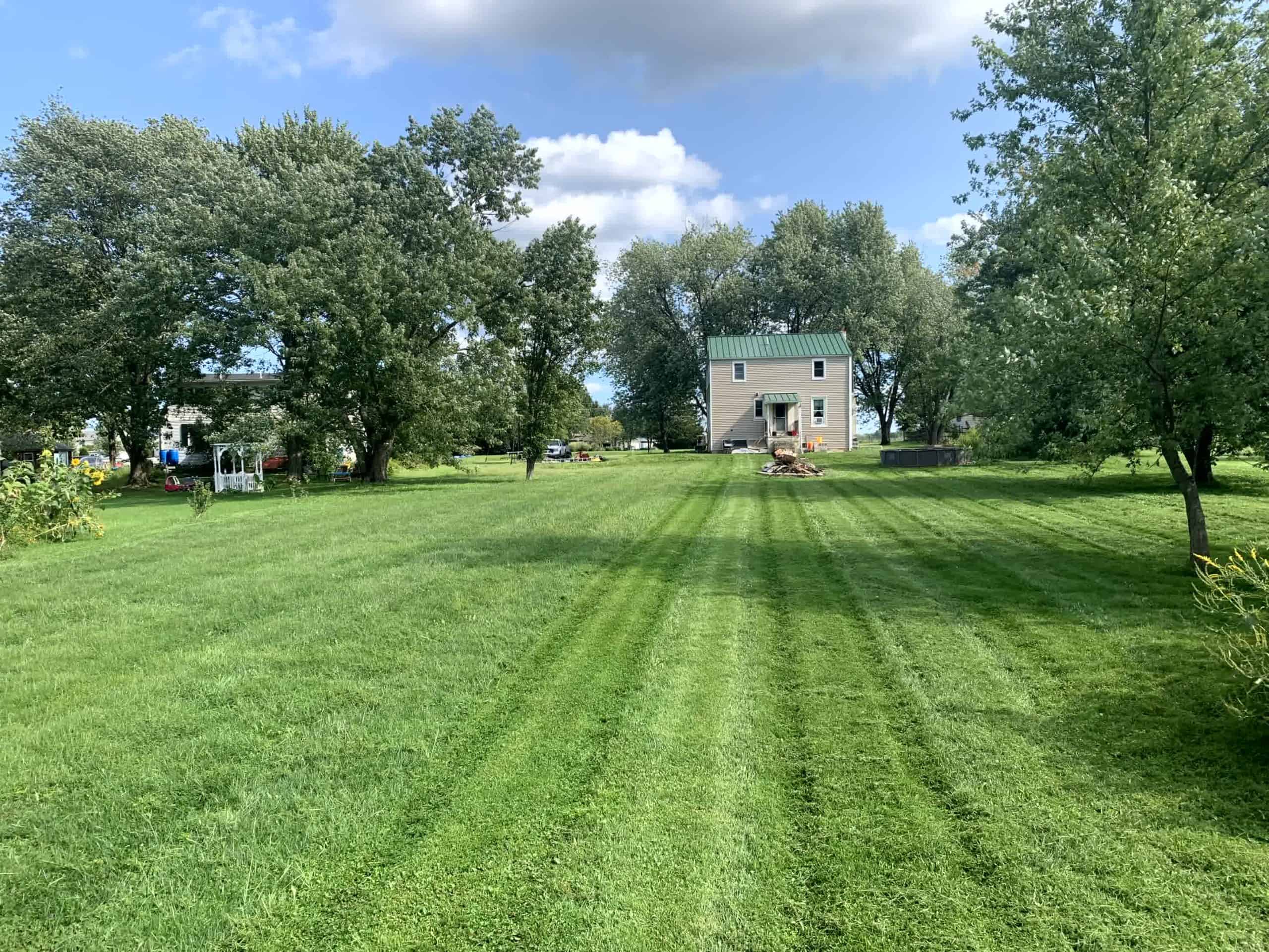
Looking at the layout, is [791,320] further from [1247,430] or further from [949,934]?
[949,934]

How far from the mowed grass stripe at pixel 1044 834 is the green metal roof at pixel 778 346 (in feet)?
121

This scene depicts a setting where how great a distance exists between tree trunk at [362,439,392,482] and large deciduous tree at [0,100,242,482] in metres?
5.12

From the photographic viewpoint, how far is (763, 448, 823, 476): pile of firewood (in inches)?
904

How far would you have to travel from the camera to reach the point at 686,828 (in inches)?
125

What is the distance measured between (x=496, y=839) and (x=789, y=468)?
21256 millimetres

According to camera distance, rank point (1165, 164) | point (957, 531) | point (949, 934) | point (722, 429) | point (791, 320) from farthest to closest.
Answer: point (791, 320) → point (722, 429) → point (957, 531) → point (1165, 164) → point (949, 934)

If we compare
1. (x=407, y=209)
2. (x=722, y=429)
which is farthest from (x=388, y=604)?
(x=722, y=429)

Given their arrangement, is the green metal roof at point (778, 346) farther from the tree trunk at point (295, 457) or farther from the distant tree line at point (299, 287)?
the tree trunk at point (295, 457)

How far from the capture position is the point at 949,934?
2518mm

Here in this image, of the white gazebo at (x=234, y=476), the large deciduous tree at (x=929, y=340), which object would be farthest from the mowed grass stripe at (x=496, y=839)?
the large deciduous tree at (x=929, y=340)

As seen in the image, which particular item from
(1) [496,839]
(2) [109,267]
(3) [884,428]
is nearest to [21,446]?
(2) [109,267]

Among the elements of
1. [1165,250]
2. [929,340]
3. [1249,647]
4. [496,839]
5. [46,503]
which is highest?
[929,340]

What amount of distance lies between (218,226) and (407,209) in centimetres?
562

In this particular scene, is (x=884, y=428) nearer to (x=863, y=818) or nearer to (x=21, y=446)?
(x=21, y=446)
